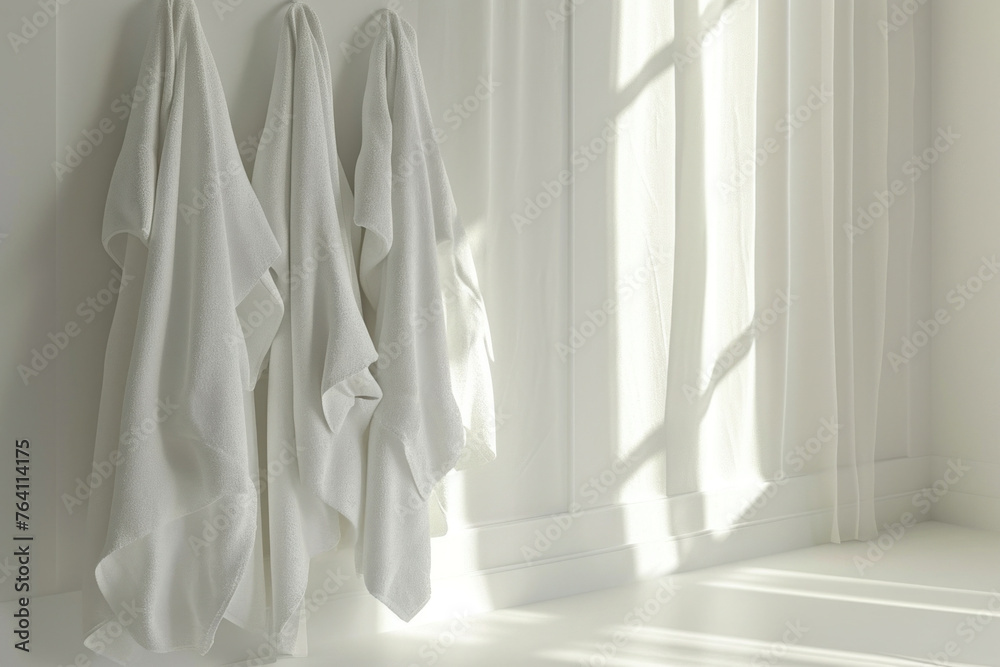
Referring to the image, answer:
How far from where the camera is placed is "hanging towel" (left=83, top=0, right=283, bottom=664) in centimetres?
129

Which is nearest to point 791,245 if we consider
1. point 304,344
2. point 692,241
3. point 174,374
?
point 692,241

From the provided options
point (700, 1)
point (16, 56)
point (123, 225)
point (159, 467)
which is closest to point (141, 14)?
point (16, 56)

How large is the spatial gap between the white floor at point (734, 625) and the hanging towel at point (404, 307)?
0.17 meters

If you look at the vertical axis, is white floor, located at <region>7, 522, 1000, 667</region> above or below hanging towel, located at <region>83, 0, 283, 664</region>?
below

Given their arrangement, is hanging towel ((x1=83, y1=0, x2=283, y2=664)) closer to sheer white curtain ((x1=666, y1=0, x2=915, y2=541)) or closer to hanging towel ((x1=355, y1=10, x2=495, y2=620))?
hanging towel ((x1=355, y1=10, x2=495, y2=620))

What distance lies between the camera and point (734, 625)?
1.75m

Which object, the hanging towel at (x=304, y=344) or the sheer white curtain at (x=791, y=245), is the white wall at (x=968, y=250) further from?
the hanging towel at (x=304, y=344)

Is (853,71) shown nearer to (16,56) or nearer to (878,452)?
(878,452)

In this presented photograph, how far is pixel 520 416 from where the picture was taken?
1.84 m

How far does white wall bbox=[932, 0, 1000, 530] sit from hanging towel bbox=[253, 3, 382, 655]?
6.21ft

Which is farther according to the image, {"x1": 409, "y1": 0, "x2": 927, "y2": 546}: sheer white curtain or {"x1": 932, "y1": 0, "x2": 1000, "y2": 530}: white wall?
{"x1": 932, "y1": 0, "x2": 1000, "y2": 530}: white wall

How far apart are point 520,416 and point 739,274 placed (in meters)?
0.70

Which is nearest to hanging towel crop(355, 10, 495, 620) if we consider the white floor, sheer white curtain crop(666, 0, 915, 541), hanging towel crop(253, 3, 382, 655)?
hanging towel crop(253, 3, 382, 655)

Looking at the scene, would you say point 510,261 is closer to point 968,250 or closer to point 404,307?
point 404,307
